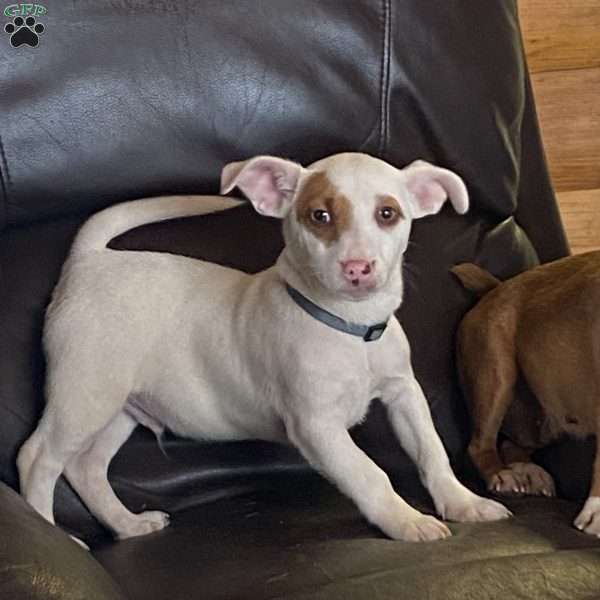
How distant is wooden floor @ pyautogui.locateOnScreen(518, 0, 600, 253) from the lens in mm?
2273

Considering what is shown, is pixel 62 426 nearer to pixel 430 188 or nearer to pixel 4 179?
pixel 4 179

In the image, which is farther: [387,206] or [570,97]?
[570,97]

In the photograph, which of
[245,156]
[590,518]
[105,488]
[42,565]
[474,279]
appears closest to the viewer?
[42,565]

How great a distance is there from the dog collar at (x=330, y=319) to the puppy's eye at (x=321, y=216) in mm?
132

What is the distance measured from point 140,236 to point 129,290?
17 centimetres

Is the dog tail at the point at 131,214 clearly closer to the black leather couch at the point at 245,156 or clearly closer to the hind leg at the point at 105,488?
the black leather couch at the point at 245,156

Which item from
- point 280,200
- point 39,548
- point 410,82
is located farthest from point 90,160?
point 39,548

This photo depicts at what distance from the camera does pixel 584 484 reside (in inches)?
65.2

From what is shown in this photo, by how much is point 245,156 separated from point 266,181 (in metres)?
0.25

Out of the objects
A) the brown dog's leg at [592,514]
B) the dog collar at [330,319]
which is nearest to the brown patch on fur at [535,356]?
the brown dog's leg at [592,514]

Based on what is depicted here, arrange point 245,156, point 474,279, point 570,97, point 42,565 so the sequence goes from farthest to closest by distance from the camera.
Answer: point 570,97 → point 474,279 → point 245,156 → point 42,565

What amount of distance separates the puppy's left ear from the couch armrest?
62 cm

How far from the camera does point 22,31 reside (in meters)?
1.66

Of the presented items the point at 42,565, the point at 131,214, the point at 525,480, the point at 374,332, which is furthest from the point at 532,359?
the point at 42,565
